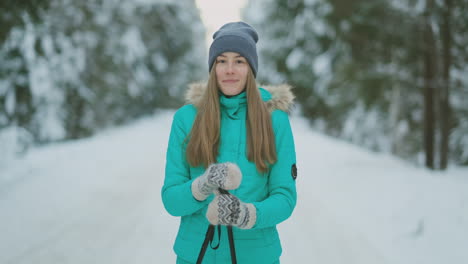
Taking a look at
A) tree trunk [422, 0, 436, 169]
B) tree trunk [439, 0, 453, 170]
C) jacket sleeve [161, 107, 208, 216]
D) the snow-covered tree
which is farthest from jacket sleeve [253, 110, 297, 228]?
tree trunk [422, 0, 436, 169]

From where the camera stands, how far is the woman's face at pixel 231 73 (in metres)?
1.92

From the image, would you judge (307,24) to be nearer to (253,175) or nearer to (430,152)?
(430,152)

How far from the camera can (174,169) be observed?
1875 mm

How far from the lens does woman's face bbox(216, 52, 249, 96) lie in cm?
192

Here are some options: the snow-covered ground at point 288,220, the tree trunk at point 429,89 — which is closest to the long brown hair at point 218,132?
the snow-covered ground at point 288,220

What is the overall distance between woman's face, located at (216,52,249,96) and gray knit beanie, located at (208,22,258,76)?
0.03 meters

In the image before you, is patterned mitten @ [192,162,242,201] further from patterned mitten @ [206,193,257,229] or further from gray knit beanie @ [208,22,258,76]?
gray knit beanie @ [208,22,258,76]

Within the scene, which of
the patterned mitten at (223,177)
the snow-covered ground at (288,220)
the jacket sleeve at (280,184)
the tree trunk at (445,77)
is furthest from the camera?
the tree trunk at (445,77)

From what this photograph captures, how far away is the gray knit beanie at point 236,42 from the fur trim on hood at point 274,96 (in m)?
0.15

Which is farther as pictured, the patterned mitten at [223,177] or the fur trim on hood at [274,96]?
the fur trim on hood at [274,96]

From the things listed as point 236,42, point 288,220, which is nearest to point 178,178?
point 236,42

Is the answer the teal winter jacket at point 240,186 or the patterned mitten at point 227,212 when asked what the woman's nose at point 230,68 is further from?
the patterned mitten at point 227,212

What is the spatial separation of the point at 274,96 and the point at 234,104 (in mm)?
230

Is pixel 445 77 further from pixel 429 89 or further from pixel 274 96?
pixel 274 96
